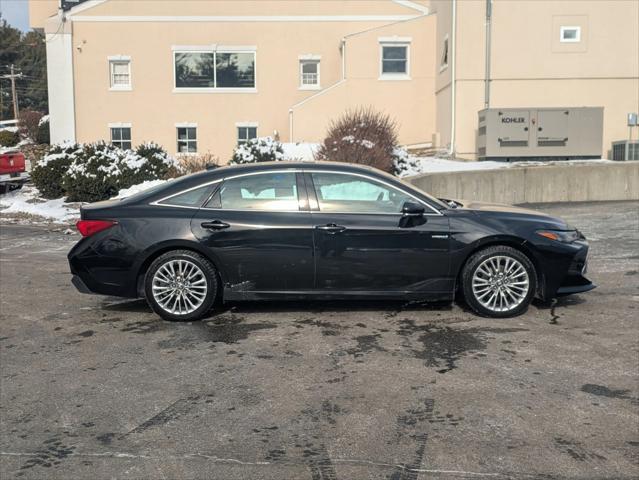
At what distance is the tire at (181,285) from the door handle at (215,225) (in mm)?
288

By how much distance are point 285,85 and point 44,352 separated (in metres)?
26.8

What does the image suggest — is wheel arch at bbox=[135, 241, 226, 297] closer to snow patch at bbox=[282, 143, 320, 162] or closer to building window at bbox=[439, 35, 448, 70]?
snow patch at bbox=[282, 143, 320, 162]

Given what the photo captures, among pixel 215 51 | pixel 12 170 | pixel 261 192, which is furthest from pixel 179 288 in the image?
pixel 215 51

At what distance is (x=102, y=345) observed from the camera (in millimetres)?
6340

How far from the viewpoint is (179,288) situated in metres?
7.07

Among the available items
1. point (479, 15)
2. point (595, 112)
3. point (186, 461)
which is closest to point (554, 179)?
point (595, 112)

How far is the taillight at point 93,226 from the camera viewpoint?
710 centimetres

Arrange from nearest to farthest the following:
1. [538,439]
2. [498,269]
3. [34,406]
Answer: [538,439] < [34,406] < [498,269]

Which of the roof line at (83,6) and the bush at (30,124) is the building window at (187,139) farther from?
the bush at (30,124)

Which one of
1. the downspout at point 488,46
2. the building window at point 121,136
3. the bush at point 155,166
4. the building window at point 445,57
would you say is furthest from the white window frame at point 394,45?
the bush at point 155,166

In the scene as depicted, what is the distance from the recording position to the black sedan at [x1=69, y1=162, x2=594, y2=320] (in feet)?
22.9

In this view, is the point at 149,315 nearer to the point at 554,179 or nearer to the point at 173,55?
the point at 554,179

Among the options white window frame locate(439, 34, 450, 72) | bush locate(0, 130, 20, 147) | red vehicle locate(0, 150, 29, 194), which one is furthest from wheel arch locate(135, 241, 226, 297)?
bush locate(0, 130, 20, 147)

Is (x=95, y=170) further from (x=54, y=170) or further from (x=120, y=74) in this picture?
(x=120, y=74)
